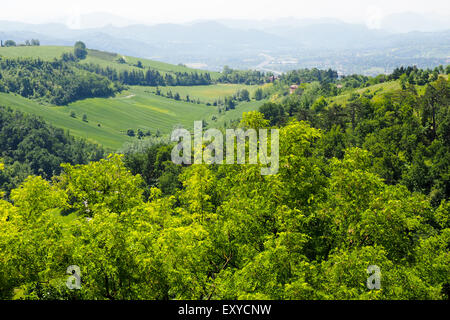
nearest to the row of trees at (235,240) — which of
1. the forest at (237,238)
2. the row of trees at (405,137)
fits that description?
the forest at (237,238)

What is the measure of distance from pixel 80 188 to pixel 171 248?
14.1 meters

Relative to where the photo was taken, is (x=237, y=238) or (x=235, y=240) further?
(x=237, y=238)

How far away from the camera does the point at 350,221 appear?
28266 mm

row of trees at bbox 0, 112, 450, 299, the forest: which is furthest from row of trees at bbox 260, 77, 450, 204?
row of trees at bbox 0, 112, 450, 299

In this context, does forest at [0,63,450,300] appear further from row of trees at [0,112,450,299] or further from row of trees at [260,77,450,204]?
row of trees at [260,77,450,204]

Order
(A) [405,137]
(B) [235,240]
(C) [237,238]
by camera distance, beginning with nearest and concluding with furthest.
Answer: (B) [235,240]
(C) [237,238]
(A) [405,137]

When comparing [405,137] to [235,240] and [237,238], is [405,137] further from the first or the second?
[235,240]

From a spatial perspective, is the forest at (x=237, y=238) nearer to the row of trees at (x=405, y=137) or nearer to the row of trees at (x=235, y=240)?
the row of trees at (x=235, y=240)

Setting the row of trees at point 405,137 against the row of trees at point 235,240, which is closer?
the row of trees at point 235,240

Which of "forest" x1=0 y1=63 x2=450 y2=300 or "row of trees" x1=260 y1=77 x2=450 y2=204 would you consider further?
"row of trees" x1=260 y1=77 x2=450 y2=204

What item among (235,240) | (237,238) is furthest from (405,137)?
(235,240)

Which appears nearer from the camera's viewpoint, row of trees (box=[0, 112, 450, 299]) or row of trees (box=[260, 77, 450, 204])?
row of trees (box=[0, 112, 450, 299])

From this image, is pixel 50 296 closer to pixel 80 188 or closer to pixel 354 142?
pixel 80 188

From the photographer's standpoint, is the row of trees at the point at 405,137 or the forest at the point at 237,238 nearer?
the forest at the point at 237,238
